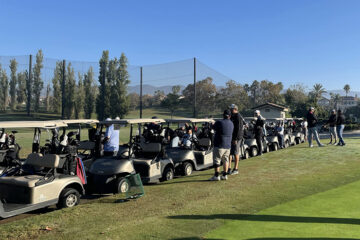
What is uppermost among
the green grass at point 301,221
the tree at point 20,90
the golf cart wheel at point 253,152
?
the tree at point 20,90

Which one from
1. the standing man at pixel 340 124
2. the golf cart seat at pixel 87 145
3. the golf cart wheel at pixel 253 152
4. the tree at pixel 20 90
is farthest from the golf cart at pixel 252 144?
the tree at pixel 20 90

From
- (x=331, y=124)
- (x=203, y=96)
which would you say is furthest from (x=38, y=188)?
(x=203, y=96)

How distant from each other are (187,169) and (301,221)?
5.02m

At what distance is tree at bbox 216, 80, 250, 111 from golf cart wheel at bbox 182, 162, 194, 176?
159 feet

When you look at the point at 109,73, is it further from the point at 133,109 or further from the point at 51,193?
the point at 51,193

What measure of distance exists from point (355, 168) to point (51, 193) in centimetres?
750

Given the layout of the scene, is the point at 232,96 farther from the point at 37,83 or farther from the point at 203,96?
the point at 37,83

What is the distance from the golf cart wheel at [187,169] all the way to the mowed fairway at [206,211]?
737mm

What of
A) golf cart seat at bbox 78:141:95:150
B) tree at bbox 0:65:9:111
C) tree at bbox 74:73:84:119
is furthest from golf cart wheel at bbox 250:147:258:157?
tree at bbox 0:65:9:111

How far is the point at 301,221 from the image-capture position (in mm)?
4254

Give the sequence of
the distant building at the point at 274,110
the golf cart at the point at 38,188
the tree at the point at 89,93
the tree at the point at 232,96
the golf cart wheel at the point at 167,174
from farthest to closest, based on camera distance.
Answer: the tree at the point at 232,96, the tree at the point at 89,93, the distant building at the point at 274,110, the golf cart wheel at the point at 167,174, the golf cart at the point at 38,188

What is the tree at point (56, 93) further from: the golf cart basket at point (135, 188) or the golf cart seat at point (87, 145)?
the golf cart basket at point (135, 188)

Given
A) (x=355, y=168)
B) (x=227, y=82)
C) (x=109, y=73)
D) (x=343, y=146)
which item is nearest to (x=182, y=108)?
(x=227, y=82)

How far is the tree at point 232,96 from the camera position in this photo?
190 ft
